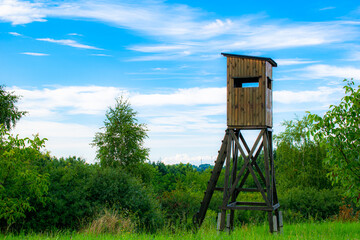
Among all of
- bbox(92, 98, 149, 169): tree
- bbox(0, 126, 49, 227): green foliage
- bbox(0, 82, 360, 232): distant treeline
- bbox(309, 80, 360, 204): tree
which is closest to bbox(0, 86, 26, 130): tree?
bbox(0, 82, 360, 232): distant treeline

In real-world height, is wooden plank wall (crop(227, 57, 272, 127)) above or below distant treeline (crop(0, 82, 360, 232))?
above

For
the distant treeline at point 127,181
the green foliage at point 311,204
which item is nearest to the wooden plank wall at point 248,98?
the distant treeline at point 127,181

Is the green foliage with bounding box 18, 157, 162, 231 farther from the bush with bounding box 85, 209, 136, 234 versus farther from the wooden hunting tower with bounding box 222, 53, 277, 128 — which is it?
the wooden hunting tower with bounding box 222, 53, 277, 128

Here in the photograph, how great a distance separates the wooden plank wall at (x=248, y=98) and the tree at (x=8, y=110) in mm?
21947

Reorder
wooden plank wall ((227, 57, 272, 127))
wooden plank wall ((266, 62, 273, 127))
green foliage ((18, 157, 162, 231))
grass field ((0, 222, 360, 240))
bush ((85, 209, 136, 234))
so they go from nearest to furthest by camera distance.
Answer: grass field ((0, 222, 360, 240)), bush ((85, 209, 136, 234)), wooden plank wall ((227, 57, 272, 127)), wooden plank wall ((266, 62, 273, 127)), green foliage ((18, 157, 162, 231))

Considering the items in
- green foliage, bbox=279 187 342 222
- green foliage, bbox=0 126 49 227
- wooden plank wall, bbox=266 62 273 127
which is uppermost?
wooden plank wall, bbox=266 62 273 127

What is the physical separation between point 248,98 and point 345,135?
3683 millimetres

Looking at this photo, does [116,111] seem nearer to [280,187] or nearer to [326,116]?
[280,187]

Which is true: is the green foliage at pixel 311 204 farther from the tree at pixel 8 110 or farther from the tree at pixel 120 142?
the tree at pixel 8 110

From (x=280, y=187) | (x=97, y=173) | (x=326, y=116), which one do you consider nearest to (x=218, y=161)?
(x=326, y=116)

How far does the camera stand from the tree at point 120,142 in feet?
75.7

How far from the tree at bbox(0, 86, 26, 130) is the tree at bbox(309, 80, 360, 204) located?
2545 centimetres

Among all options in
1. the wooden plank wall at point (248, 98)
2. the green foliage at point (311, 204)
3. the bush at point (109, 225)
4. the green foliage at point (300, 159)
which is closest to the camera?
the bush at point (109, 225)

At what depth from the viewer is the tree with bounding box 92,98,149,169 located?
2308cm
